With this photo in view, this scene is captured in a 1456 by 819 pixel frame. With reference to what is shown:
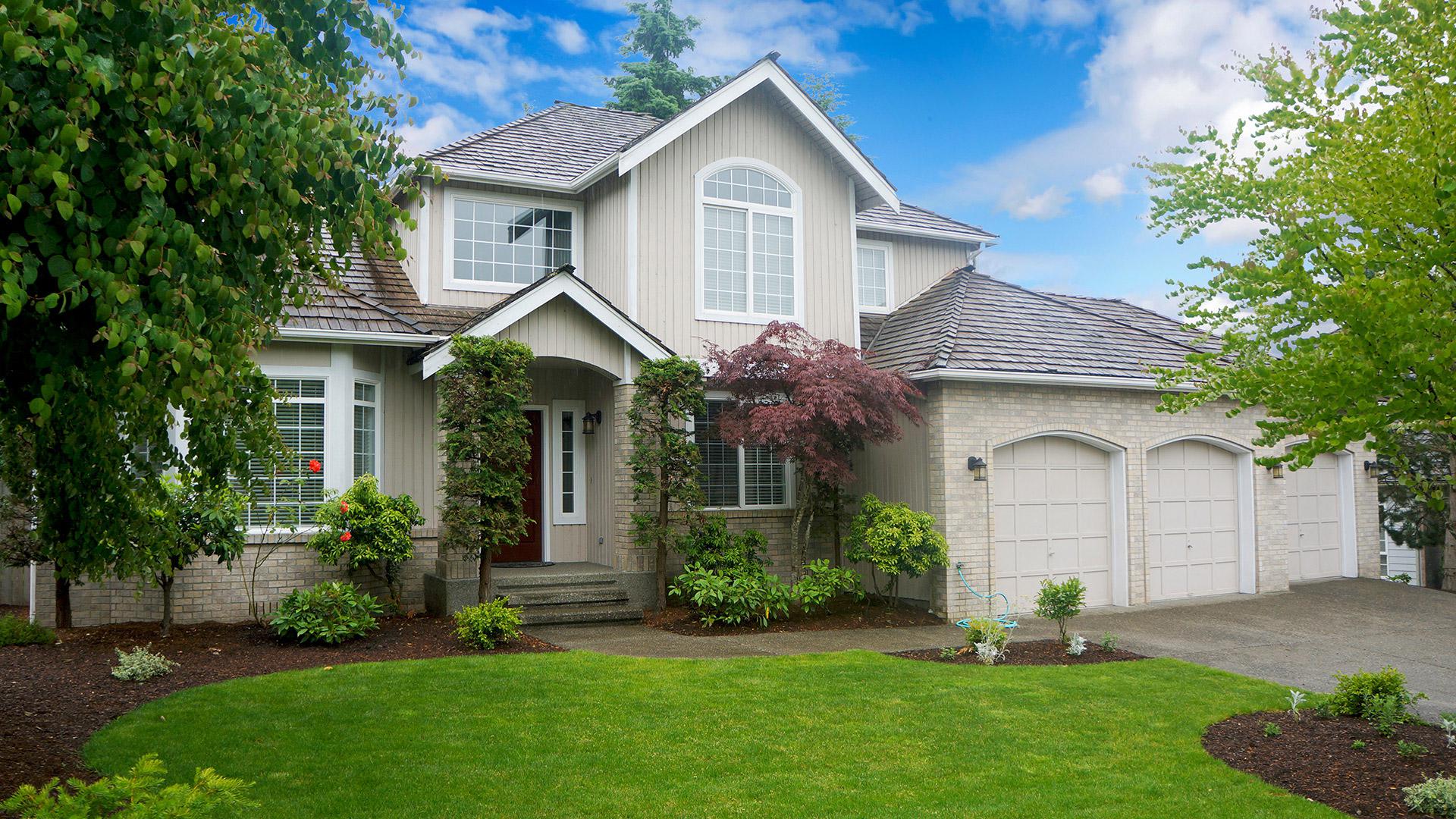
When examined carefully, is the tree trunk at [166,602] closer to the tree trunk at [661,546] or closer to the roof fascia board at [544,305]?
the roof fascia board at [544,305]

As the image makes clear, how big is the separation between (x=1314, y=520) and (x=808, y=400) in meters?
10.8

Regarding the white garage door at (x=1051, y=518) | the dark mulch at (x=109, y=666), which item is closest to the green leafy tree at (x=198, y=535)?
the dark mulch at (x=109, y=666)

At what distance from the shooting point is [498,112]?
1431 inches

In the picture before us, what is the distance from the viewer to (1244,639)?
1162cm

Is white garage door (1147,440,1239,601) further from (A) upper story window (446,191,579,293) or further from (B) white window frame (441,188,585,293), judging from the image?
Result: (A) upper story window (446,191,579,293)

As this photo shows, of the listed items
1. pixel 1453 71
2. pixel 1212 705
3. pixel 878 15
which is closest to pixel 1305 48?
pixel 1453 71

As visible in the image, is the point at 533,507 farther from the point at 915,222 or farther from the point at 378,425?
the point at 915,222

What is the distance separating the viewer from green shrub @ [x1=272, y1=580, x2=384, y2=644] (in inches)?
405

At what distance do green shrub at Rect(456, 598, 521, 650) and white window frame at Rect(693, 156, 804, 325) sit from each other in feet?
18.0

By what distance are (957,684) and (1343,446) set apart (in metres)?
4.02

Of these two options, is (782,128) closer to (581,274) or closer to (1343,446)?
(581,274)

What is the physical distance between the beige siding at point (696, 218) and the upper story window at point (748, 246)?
0.56 feet

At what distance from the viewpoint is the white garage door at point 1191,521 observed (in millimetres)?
14766

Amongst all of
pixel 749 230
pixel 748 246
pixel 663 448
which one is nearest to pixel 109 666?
pixel 663 448
